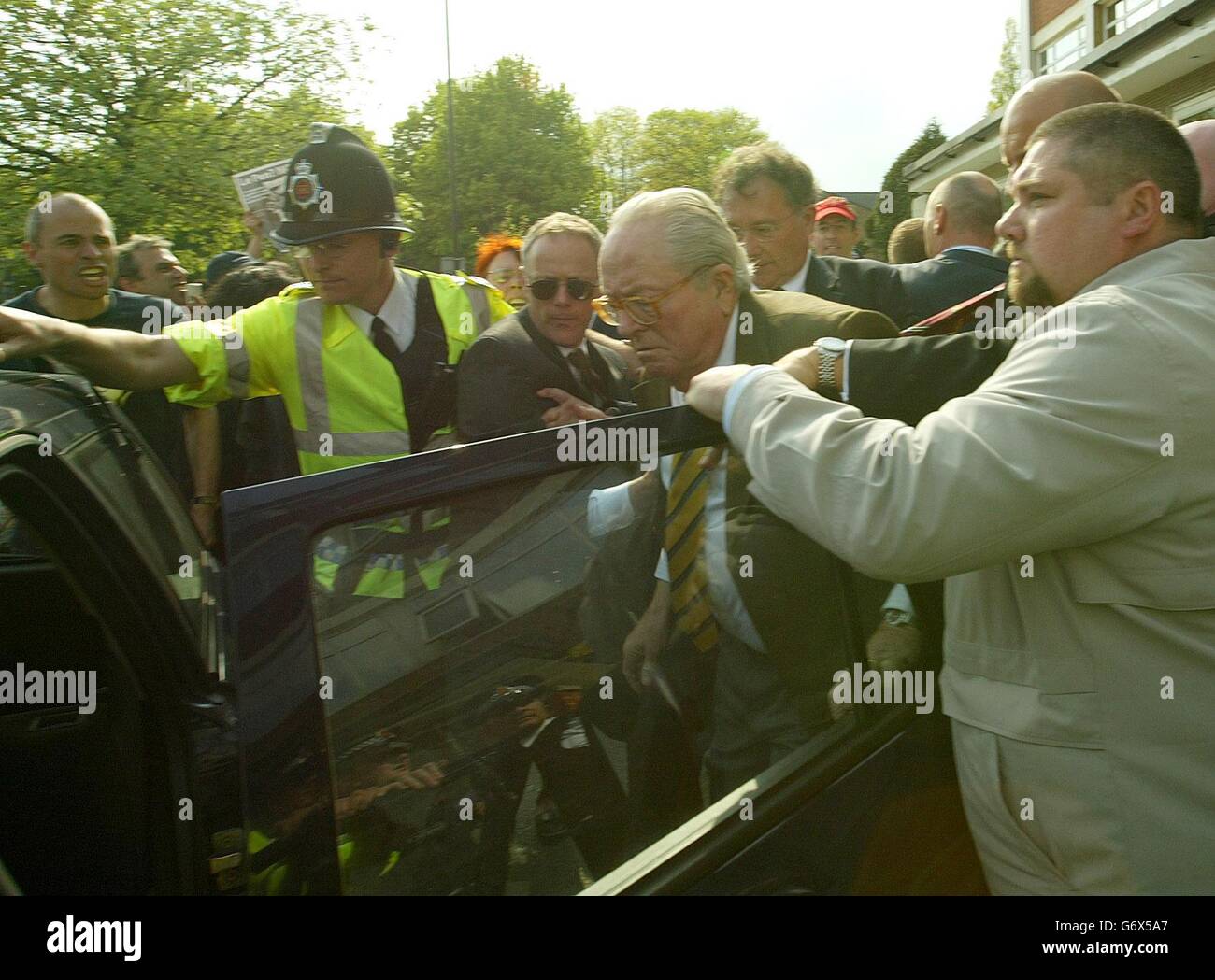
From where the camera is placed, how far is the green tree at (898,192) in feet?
Answer: 110

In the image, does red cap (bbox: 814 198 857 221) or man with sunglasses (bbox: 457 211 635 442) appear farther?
red cap (bbox: 814 198 857 221)

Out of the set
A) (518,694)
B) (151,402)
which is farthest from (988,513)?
(151,402)

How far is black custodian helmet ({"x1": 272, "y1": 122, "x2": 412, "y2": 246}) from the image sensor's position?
3.05 metres

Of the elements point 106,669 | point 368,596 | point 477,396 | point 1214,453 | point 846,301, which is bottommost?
point 106,669

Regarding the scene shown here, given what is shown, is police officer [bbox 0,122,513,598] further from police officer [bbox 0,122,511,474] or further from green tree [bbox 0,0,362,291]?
green tree [bbox 0,0,362,291]

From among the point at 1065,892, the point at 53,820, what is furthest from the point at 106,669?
the point at 1065,892

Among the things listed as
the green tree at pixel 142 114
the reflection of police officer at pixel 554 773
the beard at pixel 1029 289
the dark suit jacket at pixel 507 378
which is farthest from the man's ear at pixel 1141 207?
the green tree at pixel 142 114

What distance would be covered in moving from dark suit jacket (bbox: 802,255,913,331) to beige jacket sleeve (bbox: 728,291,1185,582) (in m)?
2.51

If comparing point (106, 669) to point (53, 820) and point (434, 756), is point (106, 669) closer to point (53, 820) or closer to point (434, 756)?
point (53, 820)

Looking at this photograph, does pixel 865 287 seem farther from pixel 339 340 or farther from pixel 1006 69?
pixel 1006 69

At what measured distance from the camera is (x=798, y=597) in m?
1.86

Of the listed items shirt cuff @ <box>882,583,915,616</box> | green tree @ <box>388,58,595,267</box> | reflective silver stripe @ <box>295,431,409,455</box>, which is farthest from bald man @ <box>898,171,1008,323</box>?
green tree @ <box>388,58,595,267</box>

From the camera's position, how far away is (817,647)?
1879 millimetres

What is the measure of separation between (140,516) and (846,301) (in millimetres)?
2584
